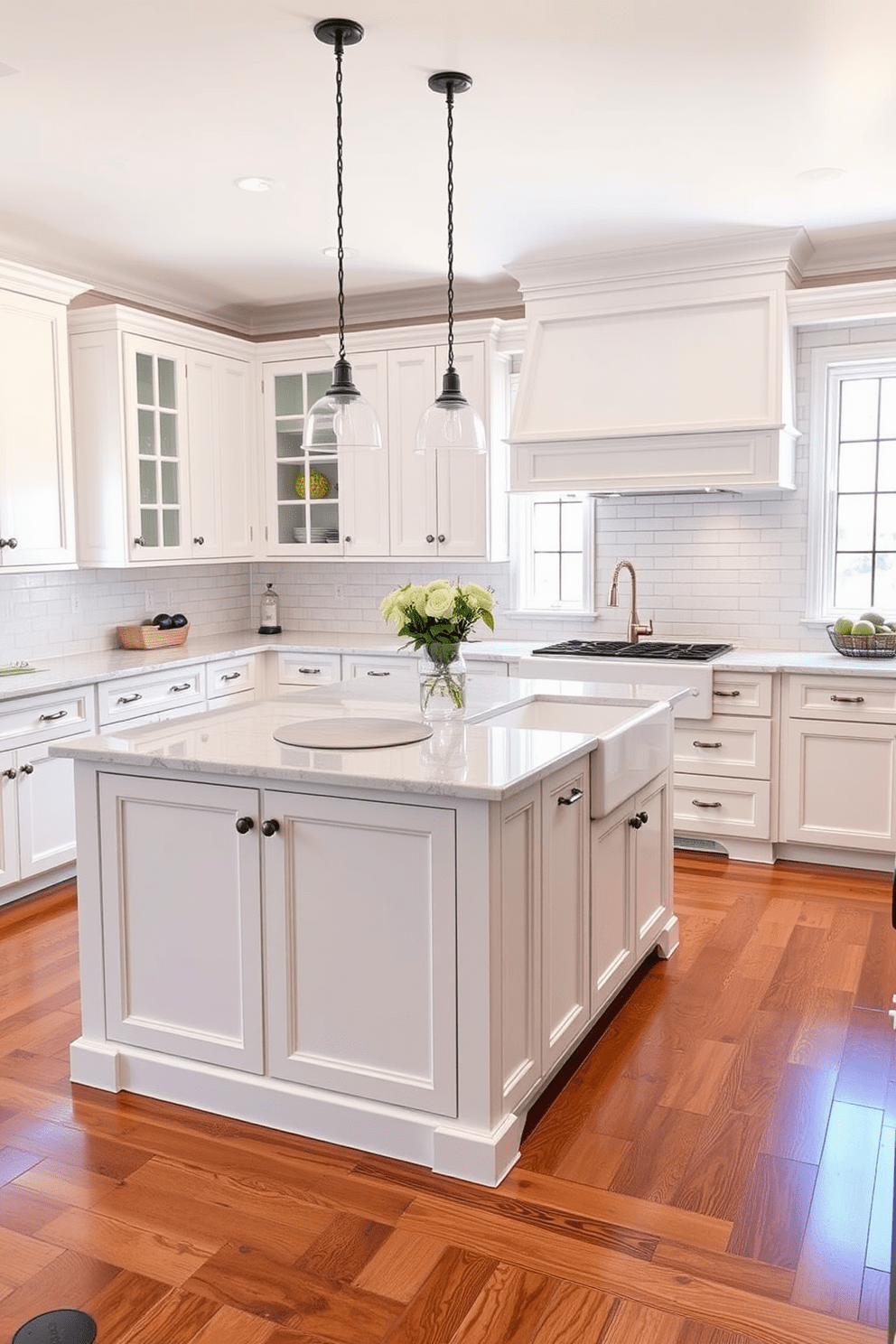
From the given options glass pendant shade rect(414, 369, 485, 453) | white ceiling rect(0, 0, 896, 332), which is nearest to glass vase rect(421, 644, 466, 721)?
glass pendant shade rect(414, 369, 485, 453)

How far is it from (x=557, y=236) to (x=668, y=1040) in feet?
10.9

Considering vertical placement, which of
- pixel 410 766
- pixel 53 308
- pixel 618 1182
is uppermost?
pixel 53 308

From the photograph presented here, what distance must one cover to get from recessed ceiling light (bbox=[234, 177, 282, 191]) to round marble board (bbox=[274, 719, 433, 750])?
2.17 m

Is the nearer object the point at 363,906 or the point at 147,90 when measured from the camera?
the point at 363,906

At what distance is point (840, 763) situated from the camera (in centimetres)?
474

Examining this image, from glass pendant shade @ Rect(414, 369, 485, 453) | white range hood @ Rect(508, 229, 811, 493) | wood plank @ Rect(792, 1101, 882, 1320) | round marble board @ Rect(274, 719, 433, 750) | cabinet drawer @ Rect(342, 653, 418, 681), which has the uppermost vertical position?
white range hood @ Rect(508, 229, 811, 493)

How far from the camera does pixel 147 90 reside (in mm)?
3295

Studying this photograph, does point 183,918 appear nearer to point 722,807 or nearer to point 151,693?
point 151,693

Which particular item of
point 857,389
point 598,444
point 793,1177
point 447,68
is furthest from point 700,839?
point 447,68

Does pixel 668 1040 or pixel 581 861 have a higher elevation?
pixel 581 861

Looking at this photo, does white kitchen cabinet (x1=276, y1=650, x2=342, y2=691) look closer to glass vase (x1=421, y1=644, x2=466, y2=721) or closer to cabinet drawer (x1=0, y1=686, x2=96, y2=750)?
cabinet drawer (x1=0, y1=686, x2=96, y2=750)

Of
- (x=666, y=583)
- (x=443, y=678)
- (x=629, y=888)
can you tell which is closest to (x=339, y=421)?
(x=443, y=678)

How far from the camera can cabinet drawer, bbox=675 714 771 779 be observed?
4.84 metres

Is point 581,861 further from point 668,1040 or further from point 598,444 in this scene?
point 598,444
